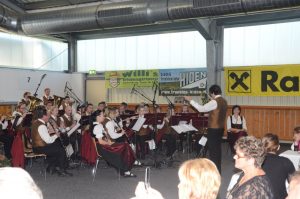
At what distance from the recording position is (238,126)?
8.95 meters

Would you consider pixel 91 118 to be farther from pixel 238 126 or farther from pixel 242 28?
pixel 242 28

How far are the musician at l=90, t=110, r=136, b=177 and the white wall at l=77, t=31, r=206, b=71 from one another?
5881 millimetres

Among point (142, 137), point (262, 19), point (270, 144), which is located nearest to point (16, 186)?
point (270, 144)

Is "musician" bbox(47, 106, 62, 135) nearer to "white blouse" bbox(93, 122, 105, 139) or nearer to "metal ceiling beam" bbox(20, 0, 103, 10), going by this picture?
"white blouse" bbox(93, 122, 105, 139)

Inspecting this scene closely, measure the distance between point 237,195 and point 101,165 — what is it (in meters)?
5.73

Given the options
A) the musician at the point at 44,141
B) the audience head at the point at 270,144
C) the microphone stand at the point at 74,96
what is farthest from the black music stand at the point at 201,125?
the microphone stand at the point at 74,96

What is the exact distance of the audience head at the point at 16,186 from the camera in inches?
47.7

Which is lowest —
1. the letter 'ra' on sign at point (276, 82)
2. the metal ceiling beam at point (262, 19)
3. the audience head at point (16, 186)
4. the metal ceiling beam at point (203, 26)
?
the audience head at point (16, 186)

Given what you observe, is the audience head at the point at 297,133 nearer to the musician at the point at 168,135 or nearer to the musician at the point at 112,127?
the musician at the point at 112,127

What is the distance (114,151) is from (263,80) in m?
5.49

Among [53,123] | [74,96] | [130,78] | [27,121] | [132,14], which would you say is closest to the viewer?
[53,123]

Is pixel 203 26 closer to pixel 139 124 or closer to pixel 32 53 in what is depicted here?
pixel 139 124

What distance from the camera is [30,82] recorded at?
12359 millimetres

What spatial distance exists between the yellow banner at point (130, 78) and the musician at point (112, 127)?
16.1 ft
